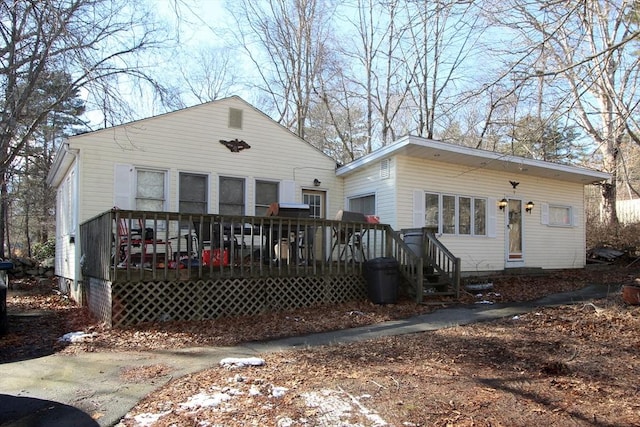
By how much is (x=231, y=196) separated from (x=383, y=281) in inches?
161

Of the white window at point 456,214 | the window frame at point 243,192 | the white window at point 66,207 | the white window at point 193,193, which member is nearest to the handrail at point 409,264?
the white window at point 456,214

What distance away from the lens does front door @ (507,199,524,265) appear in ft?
40.3

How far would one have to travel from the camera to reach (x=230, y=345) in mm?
5480

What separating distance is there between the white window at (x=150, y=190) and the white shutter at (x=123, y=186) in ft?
0.56

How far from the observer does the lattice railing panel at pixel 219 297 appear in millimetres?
6336

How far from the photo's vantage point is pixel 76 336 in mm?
5852

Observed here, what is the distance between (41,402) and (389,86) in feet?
62.4

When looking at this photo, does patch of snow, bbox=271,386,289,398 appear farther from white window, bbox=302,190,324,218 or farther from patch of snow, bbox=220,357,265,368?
white window, bbox=302,190,324,218

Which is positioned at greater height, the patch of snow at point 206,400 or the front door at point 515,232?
the front door at point 515,232

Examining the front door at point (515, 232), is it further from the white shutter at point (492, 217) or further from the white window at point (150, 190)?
the white window at point (150, 190)

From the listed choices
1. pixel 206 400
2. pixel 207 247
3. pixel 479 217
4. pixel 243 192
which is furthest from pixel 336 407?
pixel 479 217

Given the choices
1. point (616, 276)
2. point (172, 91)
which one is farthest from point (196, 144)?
point (616, 276)

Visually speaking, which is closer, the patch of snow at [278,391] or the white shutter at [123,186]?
the patch of snow at [278,391]

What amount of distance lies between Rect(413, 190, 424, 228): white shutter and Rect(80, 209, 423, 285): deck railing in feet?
4.87
